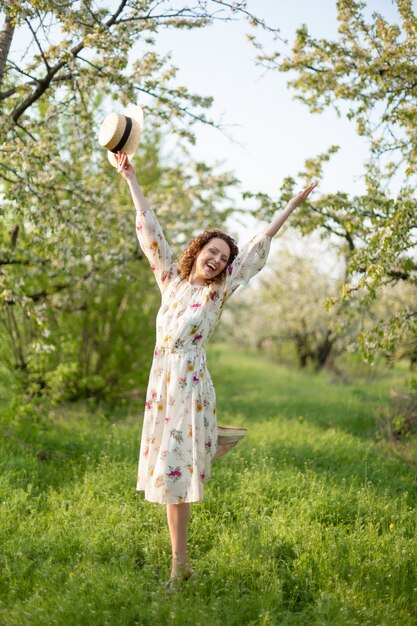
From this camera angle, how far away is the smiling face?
11.1 ft

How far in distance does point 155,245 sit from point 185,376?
2.66 ft

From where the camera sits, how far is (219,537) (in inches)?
145

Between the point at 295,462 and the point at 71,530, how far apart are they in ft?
7.41

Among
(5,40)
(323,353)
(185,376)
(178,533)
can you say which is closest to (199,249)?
(185,376)

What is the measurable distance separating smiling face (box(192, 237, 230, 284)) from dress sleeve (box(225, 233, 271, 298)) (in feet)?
0.24

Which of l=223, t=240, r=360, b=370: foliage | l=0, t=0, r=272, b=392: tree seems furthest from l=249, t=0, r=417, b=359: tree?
l=223, t=240, r=360, b=370: foliage

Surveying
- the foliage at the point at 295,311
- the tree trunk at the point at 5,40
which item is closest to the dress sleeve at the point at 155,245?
the tree trunk at the point at 5,40

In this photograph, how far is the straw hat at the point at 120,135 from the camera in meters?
3.59

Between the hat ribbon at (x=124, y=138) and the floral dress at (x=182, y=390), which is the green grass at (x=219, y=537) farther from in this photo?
the hat ribbon at (x=124, y=138)

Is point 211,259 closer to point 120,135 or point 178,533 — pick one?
point 120,135

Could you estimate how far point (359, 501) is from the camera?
13.6 ft

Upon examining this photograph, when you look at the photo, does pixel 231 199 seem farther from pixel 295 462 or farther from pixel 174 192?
pixel 295 462

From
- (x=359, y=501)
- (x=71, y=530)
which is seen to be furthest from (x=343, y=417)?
(x=71, y=530)

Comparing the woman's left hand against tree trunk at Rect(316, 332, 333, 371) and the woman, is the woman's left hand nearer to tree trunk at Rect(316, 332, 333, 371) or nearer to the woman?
the woman
